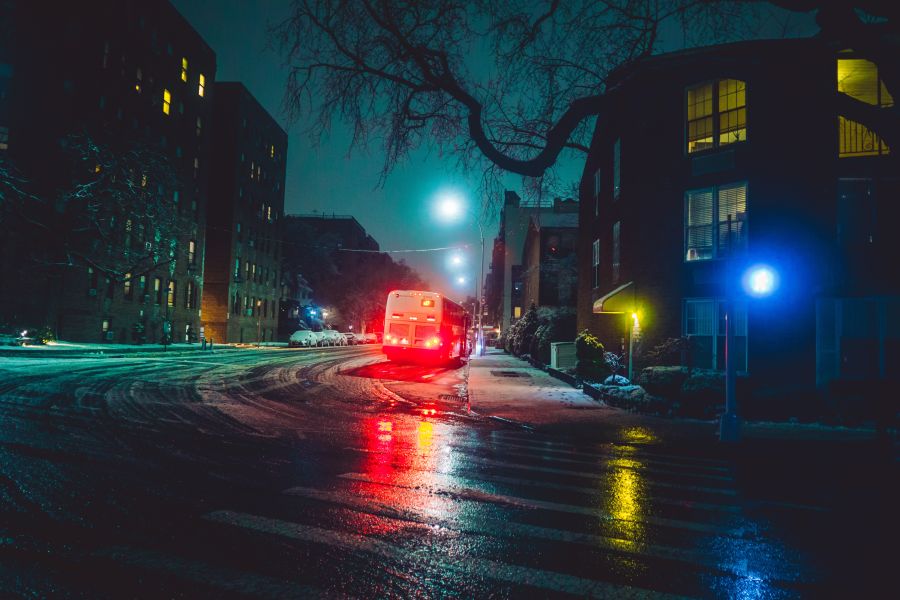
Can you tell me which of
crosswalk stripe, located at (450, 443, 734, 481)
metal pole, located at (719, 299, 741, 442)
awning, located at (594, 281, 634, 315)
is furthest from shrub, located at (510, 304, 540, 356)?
crosswalk stripe, located at (450, 443, 734, 481)

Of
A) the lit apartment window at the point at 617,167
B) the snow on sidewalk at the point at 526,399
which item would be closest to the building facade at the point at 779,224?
the lit apartment window at the point at 617,167

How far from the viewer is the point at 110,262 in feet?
117

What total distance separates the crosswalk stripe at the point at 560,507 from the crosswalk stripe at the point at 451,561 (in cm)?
156

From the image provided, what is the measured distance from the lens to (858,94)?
16.9m

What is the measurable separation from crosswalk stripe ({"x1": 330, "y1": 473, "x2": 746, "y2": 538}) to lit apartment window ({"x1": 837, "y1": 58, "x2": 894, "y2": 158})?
53.9 feet

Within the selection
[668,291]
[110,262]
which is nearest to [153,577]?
[668,291]

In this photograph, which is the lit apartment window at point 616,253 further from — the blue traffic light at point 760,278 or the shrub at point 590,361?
the blue traffic light at point 760,278

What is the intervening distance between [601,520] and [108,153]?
3672 cm

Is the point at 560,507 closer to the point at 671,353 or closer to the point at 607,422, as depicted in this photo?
the point at 607,422

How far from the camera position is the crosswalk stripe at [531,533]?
3.98 m

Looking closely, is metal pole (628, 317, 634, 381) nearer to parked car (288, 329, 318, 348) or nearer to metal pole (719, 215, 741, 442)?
metal pole (719, 215, 741, 442)

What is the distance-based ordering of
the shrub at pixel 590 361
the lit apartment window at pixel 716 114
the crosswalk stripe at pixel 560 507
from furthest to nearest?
the shrub at pixel 590 361, the lit apartment window at pixel 716 114, the crosswalk stripe at pixel 560 507

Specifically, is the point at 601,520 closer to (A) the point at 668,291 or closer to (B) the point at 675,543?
(B) the point at 675,543

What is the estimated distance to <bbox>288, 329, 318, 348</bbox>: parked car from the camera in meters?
52.2
